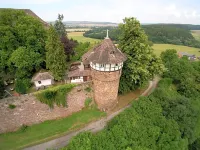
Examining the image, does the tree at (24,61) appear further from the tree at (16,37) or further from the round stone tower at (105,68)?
the round stone tower at (105,68)

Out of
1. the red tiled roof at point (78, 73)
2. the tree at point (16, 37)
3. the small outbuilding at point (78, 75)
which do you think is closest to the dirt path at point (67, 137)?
the small outbuilding at point (78, 75)

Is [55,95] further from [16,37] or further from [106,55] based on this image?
[16,37]

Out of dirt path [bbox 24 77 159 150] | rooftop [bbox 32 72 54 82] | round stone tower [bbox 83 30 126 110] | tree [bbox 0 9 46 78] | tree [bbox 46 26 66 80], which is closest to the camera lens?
dirt path [bbox 24 77 159 150]

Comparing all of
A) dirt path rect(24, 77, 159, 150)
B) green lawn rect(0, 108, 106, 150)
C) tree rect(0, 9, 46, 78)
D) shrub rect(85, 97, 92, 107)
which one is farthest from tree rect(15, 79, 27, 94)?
shrub rect(85, 97, 92, 107)

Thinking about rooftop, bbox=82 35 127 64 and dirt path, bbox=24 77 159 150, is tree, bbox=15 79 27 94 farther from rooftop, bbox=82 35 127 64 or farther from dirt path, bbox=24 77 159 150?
rooftop, bbox=82 35 127 64

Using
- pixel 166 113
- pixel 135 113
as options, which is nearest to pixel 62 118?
pixel 135 113

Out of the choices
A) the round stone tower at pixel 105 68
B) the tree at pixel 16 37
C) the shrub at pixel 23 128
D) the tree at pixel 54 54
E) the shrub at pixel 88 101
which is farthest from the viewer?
the tree at pixel 16 37
